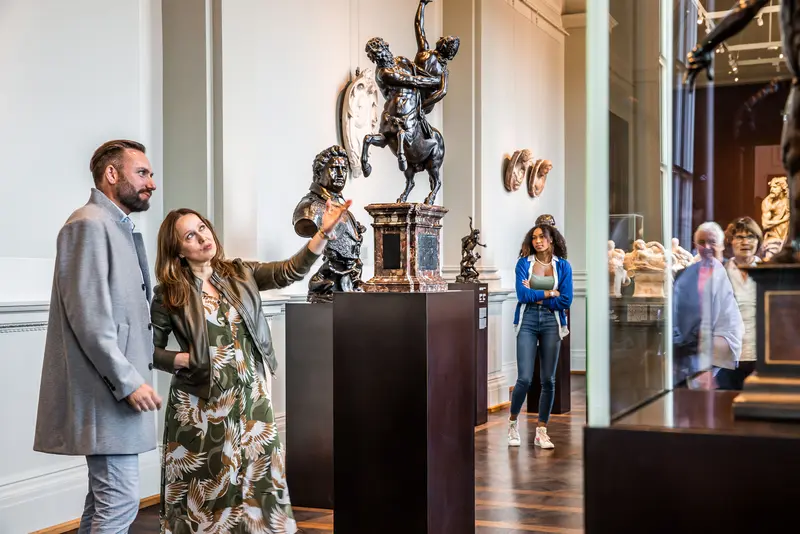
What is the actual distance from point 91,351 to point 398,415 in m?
1.43

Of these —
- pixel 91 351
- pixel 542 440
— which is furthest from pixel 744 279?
→ pixel 542 440

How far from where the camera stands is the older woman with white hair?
1.90 metres

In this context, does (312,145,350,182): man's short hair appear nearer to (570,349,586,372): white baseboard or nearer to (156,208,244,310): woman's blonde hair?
(156,208,244,310): woman's blonde hair

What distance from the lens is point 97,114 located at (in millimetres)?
4984

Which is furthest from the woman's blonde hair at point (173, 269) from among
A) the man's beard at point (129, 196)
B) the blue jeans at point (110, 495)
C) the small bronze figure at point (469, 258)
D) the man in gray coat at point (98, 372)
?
the small bronze figure at point (469, 258)

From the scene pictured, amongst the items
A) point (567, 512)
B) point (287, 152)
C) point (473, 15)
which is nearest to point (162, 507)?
point (567, 512)

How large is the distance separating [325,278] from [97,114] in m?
1.53

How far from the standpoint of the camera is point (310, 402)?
516cm

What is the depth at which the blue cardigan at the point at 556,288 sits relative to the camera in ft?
21.7

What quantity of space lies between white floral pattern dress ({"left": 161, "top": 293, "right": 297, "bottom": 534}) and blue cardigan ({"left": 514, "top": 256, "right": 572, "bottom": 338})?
11.2 ft

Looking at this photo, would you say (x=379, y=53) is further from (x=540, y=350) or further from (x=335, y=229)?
(x=540, y=350)

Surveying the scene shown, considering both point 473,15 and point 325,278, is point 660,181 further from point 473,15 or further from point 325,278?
point 473,15

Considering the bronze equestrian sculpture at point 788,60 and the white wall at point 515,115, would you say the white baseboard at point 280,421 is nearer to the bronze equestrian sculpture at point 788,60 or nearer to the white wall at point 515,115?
the white wall at point 515,115

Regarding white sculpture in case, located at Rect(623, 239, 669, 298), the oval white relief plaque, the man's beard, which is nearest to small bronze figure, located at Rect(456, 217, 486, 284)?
the oval white relief plaque
